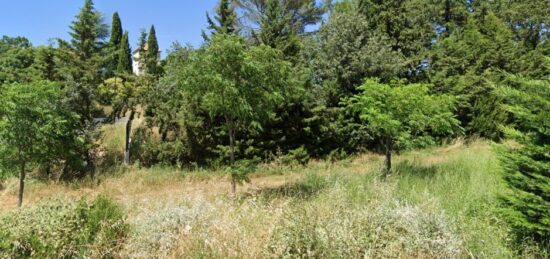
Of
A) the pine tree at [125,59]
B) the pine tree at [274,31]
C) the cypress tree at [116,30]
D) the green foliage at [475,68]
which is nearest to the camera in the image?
the pine tree at [274,31]

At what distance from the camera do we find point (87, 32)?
47.6 ft

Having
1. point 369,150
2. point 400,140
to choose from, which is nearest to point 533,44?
point 369,150

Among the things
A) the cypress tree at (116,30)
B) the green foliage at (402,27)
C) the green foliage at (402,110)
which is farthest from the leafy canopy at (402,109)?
the cypress tree at (116,30)

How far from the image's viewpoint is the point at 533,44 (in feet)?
77.3

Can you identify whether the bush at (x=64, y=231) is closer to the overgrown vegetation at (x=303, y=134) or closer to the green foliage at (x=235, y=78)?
the overgrown vegetation at (x=303, y=134)

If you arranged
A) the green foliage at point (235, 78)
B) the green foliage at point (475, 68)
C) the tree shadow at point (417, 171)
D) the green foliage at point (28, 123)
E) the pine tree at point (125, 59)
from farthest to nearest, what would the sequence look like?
the pine tree at point (125, 59), the green foliage at point (475, 68), the tree shadow at point (417, 171), the green foliage at point (28, 123), the green foliage at point (235, 78)

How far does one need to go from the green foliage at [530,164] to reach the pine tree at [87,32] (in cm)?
1477

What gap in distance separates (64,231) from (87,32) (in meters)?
13.4

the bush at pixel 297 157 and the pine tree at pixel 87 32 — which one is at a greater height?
the pine tree at pixel 87 32

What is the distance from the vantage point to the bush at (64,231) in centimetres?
336

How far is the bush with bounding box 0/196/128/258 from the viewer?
11.0 feet

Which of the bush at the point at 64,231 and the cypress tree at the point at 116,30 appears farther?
the cypress tree at the point at 116,30

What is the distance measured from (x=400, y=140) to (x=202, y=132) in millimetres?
7117

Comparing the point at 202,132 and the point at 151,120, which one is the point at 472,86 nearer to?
the point at 202,132
